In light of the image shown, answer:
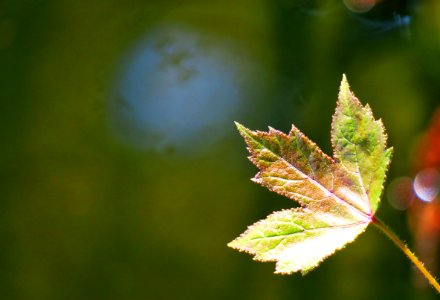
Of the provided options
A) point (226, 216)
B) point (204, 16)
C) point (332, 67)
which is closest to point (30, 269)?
point (226, 216)

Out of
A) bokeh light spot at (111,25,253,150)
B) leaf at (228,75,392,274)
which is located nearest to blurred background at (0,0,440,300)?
bokeh light spot at (111,25,253,150)

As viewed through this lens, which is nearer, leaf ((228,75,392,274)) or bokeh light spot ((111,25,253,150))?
leaf ((228,75,392,274))

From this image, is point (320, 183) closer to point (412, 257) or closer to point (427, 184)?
point (412, 257)

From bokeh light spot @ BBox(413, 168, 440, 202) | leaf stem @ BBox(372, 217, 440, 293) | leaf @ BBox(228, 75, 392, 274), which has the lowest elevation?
leaf stem @ BBox(372, 217, 440, 293)

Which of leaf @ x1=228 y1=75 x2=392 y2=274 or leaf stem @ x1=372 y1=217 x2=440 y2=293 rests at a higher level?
leaf @ x1=228 y1=75 x2=392 y2=274

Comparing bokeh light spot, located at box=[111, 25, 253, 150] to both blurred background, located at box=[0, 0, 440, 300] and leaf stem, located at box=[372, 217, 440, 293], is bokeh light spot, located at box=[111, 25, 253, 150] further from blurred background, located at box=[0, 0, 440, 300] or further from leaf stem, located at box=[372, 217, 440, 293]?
leaf stem, located at box=[372, 217, 440, 293]

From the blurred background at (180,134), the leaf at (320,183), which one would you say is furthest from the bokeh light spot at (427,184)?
the leaf at (320,183)

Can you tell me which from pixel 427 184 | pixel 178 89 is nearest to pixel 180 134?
pixel 178 89

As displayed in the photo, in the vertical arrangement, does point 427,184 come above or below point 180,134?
below
